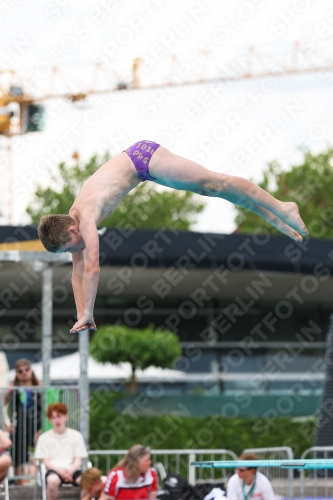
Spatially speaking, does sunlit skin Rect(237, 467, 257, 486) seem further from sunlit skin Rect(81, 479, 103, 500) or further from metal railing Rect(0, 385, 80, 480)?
metal railing Rect(0, 385, 80, 480)

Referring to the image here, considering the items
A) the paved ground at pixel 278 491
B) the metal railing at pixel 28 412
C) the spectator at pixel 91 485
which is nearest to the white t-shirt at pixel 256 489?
the paved ground at pixel 278 491

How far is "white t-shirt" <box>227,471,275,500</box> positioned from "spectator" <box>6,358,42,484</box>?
8.29 ft

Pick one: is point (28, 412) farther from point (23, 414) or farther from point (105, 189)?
point (105, 189)

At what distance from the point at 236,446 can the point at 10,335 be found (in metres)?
6.33

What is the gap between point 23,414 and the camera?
32.3ft

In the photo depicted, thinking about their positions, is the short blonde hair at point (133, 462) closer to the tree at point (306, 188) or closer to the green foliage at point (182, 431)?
the green foliage at point (182, 431)

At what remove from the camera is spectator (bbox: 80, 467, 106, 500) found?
8891 mm

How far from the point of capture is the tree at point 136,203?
4669 centimetres

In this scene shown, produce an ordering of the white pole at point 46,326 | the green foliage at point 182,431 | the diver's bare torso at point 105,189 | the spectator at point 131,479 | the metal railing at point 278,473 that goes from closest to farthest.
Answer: the diver's bare torso at point 105,189
the spectator at point 131,479
the white pole at point 46,326
the metal railing at point 278,473
the green foliage at point 182,431

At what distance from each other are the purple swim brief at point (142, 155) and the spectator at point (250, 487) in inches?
147

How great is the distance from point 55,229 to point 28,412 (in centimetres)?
483

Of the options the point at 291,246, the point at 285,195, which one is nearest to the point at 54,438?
the point at 291,246

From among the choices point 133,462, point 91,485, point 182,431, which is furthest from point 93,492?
point 182,431

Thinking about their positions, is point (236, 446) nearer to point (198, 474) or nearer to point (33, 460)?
point (198, 474)
